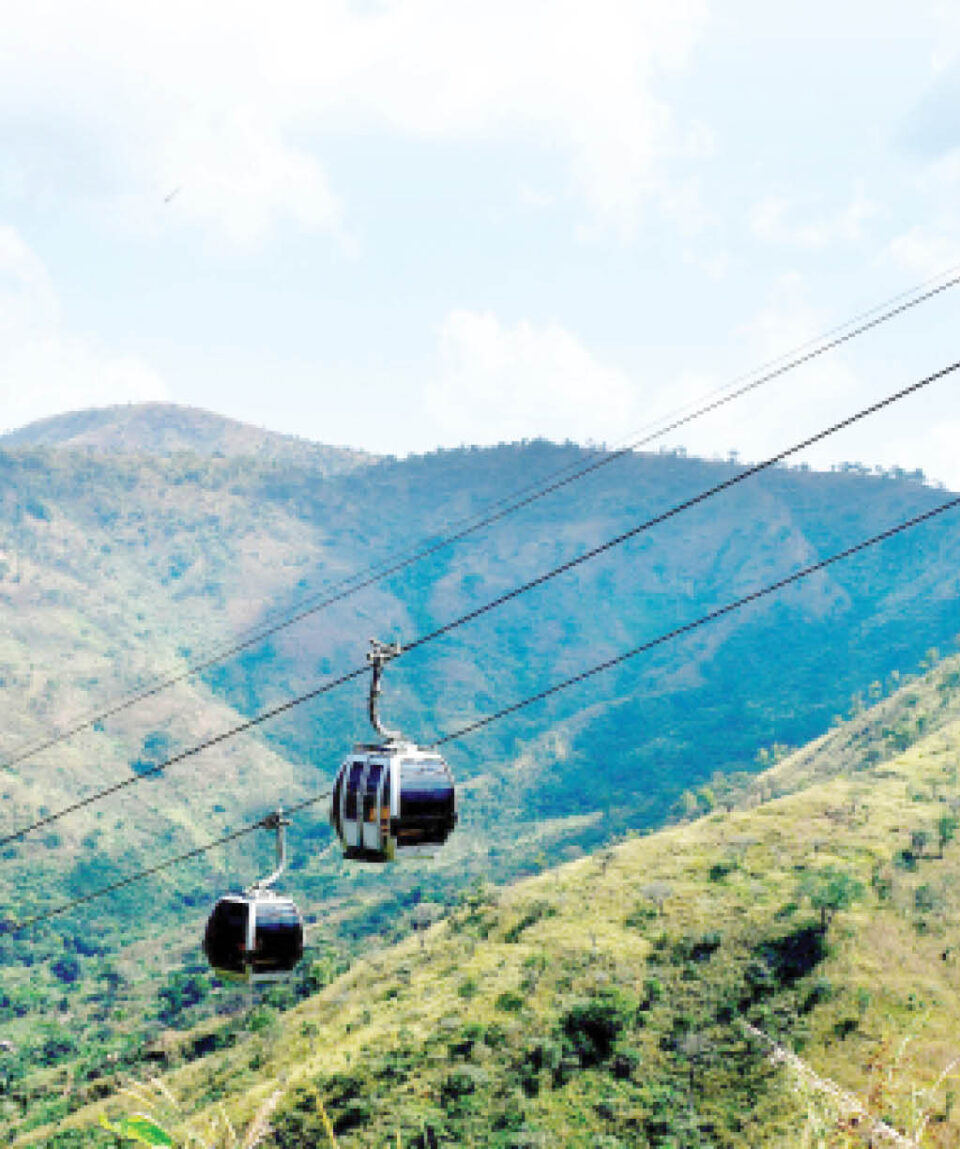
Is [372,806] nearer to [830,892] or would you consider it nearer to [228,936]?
[228,936]

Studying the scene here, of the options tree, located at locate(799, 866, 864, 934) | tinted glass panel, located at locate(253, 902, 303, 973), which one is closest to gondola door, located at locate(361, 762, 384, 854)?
tinted glass panel, located at locate(253, 902, 303, 973)

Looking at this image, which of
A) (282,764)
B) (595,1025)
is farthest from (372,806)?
(282,764)

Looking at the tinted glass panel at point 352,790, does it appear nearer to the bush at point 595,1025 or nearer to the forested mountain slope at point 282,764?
the bush at point 595,1025

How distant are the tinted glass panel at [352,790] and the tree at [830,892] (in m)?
40.5

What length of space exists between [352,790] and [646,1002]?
37.0 m

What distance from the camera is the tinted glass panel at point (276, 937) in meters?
14.1

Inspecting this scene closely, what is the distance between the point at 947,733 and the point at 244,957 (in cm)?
7699

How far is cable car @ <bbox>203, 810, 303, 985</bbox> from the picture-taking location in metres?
14.1

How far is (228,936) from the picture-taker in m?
14.2

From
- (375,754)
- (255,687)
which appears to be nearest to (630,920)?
(375,754)

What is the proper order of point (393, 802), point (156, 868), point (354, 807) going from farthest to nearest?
point (156, 868)
point (354, 807)
point (393, 802)

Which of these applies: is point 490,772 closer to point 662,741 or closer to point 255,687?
point 662,741

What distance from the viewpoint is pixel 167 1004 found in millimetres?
87062

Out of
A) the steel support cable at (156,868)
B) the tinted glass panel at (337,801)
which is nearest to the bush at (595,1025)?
the steel support cable at (156,868)
